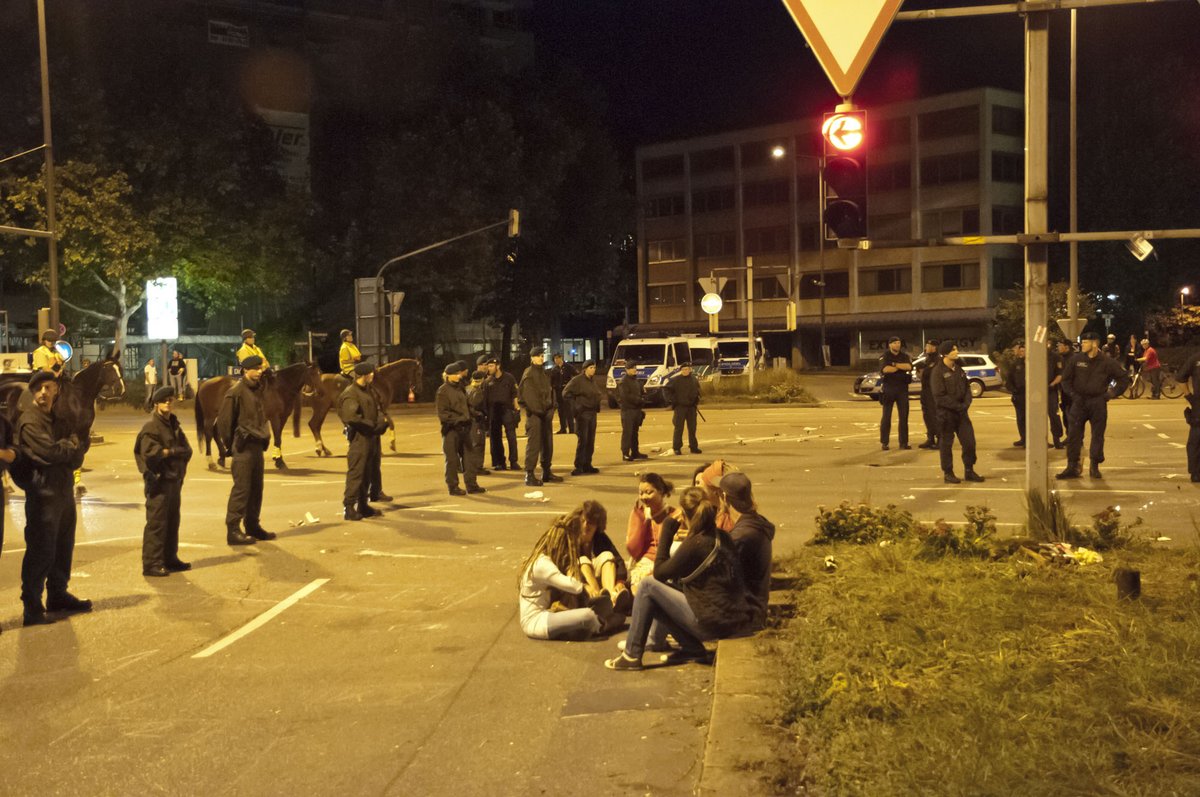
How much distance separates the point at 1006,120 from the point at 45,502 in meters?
71.4

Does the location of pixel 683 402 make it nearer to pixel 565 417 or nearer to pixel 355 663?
pixel 565 417

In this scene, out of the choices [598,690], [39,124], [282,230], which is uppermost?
[39,124]

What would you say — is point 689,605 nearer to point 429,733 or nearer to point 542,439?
point 429,733

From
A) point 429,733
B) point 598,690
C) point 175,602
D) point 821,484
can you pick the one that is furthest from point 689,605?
point 821,484

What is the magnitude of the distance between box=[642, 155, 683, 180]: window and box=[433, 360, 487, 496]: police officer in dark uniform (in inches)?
2899

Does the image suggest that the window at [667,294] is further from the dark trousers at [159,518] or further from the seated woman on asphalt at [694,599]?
the seated woman on asphalt at [694,599]

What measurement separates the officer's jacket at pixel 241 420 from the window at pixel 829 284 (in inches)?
2693

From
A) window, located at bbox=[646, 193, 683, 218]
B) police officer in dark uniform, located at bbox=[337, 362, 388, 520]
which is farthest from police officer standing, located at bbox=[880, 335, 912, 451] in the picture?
window, located at bbox=[646, 193, 683, 218]

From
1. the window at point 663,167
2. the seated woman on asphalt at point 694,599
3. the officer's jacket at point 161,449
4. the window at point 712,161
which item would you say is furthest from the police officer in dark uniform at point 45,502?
the window at point 663,167

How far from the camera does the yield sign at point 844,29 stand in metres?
9.22

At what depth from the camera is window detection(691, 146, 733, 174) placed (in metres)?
86.6

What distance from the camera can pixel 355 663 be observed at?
8281 millimetres

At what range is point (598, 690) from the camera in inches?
294

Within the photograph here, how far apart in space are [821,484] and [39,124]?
37.8 metres
